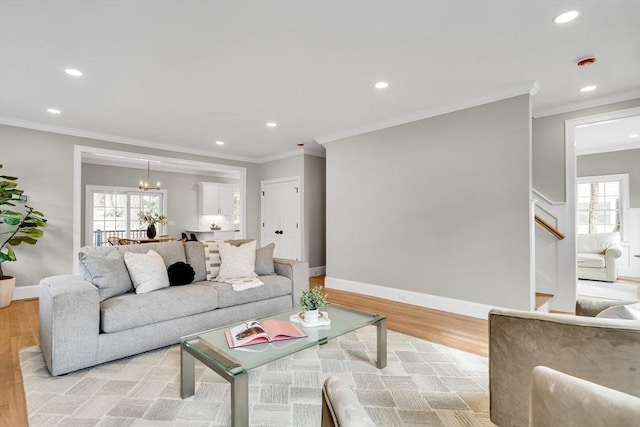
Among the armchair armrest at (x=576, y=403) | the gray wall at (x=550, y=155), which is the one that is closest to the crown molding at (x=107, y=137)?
the gray wall at (x=550, y=155)

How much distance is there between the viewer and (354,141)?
4949 mm

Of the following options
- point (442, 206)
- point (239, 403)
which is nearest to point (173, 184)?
point (442, 206)

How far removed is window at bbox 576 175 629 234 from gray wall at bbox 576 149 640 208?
92 mm

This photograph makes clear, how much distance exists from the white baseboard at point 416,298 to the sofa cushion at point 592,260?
369 cm

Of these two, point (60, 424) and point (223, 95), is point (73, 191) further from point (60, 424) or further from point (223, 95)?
point (60, 424)

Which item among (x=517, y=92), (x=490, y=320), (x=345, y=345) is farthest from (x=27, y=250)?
(x=517, y=92)

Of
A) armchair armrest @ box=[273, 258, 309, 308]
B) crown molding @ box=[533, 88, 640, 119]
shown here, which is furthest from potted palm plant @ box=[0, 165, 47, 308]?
crown molding @ box=[533, 88, 640, 119]

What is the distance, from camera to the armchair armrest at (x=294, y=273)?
3707 mm

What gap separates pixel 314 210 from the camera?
247 inches

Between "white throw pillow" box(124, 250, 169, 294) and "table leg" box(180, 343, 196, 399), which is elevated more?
"white throw pillow" box(124, 250, 169, 294)

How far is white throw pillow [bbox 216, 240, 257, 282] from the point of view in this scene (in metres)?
3.48

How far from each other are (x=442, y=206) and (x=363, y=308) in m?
1.64

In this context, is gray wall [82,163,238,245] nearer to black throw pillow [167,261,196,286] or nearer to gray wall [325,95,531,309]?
gray wall [325,95,531,309]

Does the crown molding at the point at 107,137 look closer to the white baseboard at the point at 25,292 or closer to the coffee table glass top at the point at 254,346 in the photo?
the white baseboard at the point at 25,292
